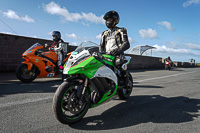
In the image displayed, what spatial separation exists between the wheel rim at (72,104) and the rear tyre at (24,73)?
4.09m

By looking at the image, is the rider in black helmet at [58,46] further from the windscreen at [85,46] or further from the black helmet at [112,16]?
the windscreen at [85,46]

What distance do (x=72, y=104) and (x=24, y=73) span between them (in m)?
4.33

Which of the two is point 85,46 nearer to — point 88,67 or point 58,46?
point 88,67

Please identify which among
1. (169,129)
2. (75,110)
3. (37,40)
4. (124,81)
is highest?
(37,40)

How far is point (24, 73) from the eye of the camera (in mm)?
5809

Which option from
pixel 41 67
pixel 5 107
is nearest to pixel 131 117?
pixel 5 107

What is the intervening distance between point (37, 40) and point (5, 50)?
204cm

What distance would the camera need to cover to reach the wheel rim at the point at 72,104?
7.52ft

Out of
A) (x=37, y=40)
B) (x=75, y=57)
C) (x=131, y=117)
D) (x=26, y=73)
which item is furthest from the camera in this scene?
(x=37, y=40)

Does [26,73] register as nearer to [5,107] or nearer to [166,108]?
[5,107]

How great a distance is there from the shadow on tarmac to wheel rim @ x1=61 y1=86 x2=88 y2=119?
159mm

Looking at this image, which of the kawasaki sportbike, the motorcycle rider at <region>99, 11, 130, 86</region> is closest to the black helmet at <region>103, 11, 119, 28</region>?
the motorcycle rider at <region>99, 11, 130, 86</region>

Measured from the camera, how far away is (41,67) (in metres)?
6.13

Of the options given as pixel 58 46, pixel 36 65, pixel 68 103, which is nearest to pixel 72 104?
pixel 68 103
